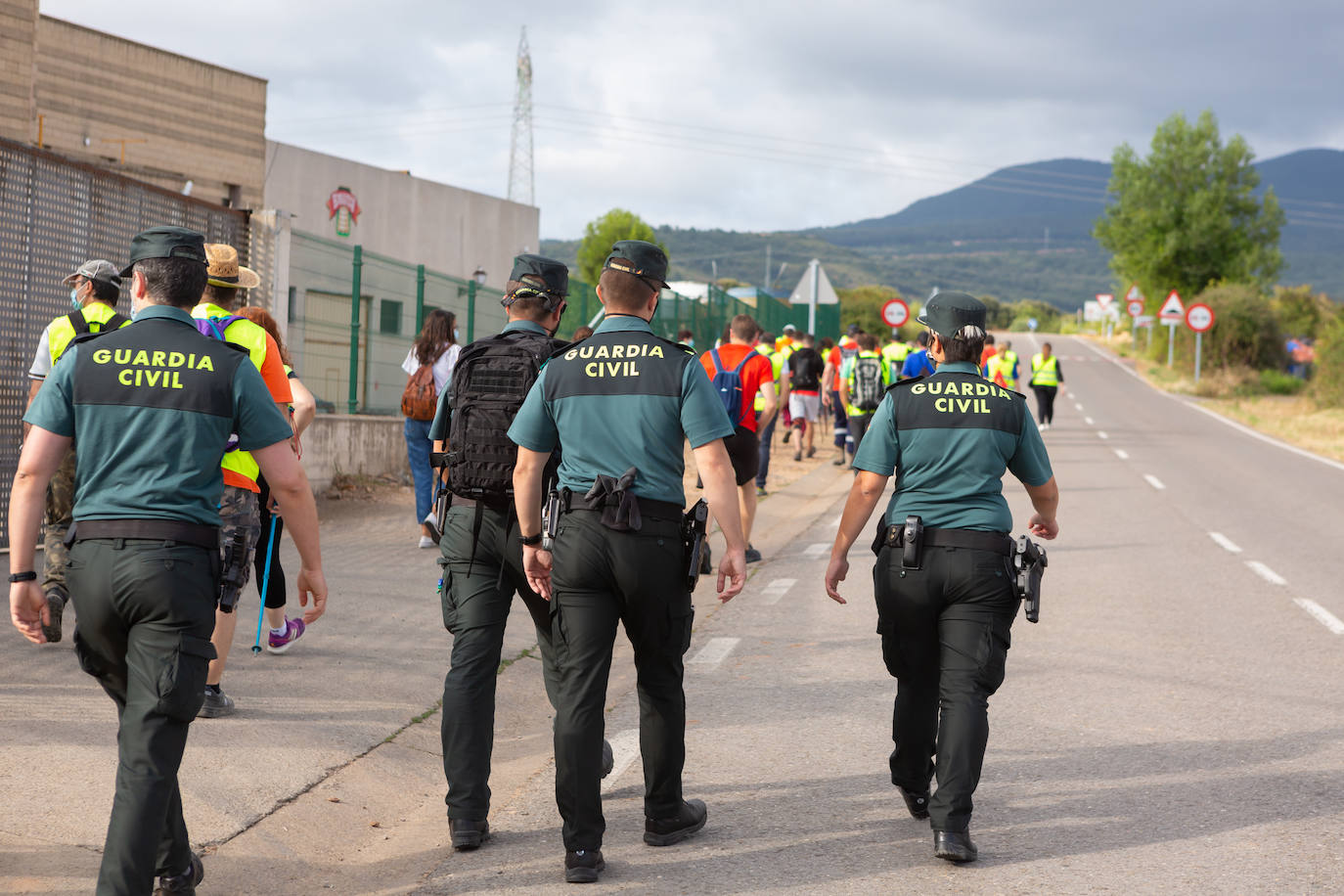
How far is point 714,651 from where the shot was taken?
7.29 meters

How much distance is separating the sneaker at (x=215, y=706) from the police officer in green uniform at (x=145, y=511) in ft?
6.26

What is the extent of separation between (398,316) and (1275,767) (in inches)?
448

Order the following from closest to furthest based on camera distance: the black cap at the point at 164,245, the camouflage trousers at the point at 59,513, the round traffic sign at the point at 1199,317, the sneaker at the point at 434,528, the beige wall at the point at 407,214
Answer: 1. the black cap at the point at 164,245
2. the sneaker at the point at 434,528
3. the camouflage trousers at the point at 59,513
4. the beige wall at the point at 407,214
5. the round traffic sign at the point at 1199,317

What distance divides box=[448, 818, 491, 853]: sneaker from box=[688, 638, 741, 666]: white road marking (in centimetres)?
287

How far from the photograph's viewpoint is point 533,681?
6.66m

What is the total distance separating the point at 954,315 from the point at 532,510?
159 centimetres

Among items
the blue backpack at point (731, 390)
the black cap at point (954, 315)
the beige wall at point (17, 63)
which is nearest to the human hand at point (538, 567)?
the black cap at point (954, 315)

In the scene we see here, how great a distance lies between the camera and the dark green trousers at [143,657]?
10.5 feet

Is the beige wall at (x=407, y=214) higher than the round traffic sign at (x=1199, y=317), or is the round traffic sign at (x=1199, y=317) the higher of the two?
the beige wall at (x=407, y=214)

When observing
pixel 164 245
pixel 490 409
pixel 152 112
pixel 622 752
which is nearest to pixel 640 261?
pixel 490 409

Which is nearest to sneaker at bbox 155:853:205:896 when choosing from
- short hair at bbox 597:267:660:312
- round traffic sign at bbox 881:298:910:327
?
short hair at bbox 597:267:660:312

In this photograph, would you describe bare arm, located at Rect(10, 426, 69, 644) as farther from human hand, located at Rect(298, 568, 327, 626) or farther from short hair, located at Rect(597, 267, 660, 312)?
short hair, located at Rect(597, 267, 660, 312)

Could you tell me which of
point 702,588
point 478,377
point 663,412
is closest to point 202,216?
point 702,588

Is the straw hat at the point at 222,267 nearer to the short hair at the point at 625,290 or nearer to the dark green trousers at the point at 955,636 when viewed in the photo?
the short hair at the point at 625,290
